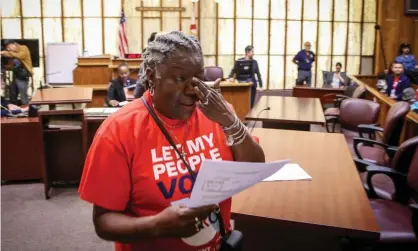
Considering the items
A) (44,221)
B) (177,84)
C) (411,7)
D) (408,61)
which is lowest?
(44,221)

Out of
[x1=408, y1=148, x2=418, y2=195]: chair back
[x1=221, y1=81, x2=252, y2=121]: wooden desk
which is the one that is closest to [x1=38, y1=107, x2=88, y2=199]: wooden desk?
[x1=408, y1=148, x2=418, y2=195]: chair back

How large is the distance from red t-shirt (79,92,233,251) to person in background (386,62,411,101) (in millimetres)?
6596

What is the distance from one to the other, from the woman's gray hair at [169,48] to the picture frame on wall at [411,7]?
41.0ft

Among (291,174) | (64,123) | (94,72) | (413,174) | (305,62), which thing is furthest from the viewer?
(305,62)

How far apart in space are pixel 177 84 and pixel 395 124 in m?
3.19

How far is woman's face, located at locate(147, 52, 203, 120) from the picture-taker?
4.41ft

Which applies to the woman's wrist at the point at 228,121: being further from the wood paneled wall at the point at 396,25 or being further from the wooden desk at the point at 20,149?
the wood paneled wall at the point at 396,25

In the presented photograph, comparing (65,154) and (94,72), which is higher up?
(94,72)

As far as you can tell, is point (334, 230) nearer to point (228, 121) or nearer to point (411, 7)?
point (228, 121)

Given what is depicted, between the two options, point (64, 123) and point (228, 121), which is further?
point (64, 123)

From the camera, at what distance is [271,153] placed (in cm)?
311

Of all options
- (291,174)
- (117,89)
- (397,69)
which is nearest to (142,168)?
(291,174)

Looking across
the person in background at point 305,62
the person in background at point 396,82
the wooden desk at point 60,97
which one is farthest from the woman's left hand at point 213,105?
the person in background at point 305,62

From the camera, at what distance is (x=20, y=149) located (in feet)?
16.6
